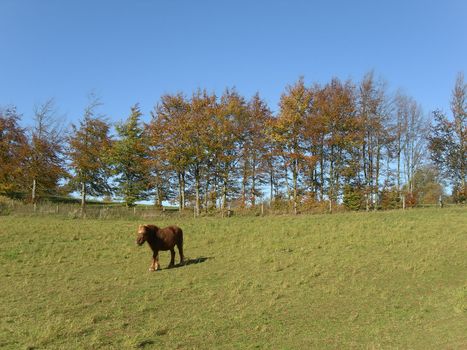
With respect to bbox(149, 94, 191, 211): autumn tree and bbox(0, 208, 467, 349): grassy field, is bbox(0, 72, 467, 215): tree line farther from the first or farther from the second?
bbox(0, 208, 467, 349): grassy field

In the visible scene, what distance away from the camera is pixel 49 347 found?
7.59m

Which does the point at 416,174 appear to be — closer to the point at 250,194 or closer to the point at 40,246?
the point at 250,194

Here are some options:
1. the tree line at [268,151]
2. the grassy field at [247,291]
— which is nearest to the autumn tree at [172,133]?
the tree line at [268,151]

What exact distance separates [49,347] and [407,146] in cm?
4676

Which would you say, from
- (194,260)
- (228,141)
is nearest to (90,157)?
(228,141)

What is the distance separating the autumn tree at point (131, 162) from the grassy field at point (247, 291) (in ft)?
85.3

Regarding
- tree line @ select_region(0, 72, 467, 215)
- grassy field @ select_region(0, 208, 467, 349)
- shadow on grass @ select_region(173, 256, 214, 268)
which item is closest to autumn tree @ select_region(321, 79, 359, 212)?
tree line @ select_region(0, 72, 467, 215)

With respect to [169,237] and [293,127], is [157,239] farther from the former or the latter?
[293,127]

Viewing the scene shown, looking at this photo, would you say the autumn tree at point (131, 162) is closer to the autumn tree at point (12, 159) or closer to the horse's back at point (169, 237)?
the autumn tree at point (12, 159)

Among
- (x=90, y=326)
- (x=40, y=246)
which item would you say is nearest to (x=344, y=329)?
(x=90, y=326)

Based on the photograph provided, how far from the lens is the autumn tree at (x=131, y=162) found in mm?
47156

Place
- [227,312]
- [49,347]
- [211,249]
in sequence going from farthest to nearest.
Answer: [211,249], [227,312], [49,347]

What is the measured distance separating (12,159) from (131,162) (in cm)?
1225

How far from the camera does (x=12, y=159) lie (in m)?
43.2
